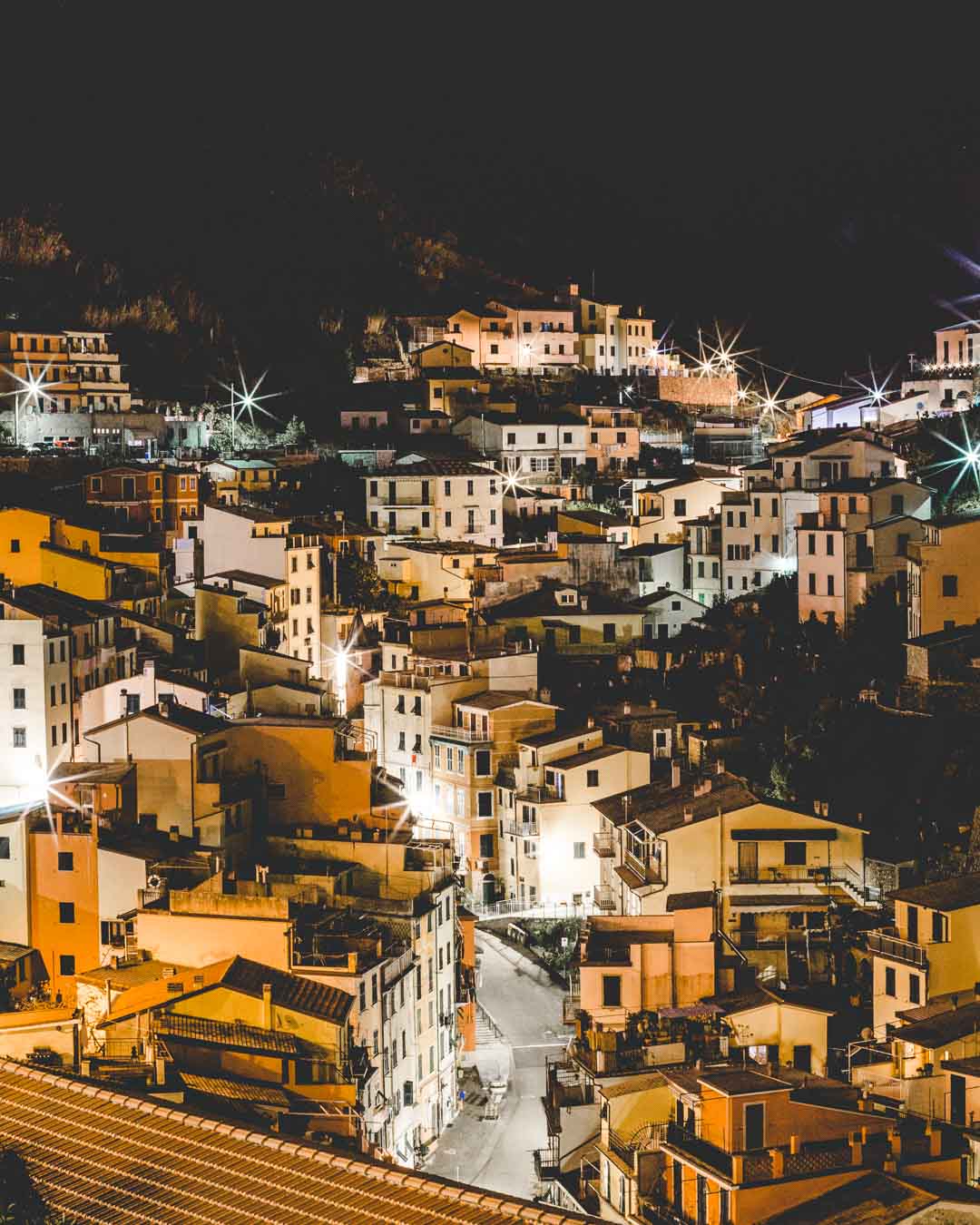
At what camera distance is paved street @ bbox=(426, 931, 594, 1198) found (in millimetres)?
19516

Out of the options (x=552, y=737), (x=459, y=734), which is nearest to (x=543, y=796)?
(x=552, y=737)

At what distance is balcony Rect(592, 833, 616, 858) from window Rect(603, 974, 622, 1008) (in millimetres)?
4873

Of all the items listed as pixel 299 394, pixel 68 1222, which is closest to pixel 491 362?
pixel 299 394

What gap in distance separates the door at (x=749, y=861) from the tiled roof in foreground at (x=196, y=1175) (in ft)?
34.8

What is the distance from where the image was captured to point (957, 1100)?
17.2m

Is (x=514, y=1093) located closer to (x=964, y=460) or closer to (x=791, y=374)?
(x=964, y=460)

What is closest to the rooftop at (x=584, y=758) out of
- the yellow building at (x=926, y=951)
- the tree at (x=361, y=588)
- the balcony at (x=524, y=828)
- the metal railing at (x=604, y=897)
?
the balcony at (x=524, y=828)

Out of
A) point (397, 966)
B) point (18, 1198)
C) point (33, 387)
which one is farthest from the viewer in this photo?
point (33, 387)

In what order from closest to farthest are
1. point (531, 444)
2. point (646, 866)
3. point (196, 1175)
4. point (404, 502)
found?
1. point (196, 1175)
2. point (646, 866)
3. point (404, 502)
4. point (531, 444)

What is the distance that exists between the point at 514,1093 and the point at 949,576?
11008 mm

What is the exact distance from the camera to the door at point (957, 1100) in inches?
676

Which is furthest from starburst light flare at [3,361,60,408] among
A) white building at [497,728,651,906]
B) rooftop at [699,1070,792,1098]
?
rooftop at [699,1070,792,1098]

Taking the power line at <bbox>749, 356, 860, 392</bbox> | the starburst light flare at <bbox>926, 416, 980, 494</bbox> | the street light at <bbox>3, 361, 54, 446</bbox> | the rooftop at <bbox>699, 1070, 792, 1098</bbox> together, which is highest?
the power line at <bbox>749, 356, 860, 392</bbox>

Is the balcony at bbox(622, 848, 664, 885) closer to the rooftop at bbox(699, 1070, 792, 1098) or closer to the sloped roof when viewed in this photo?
the sloped roof
